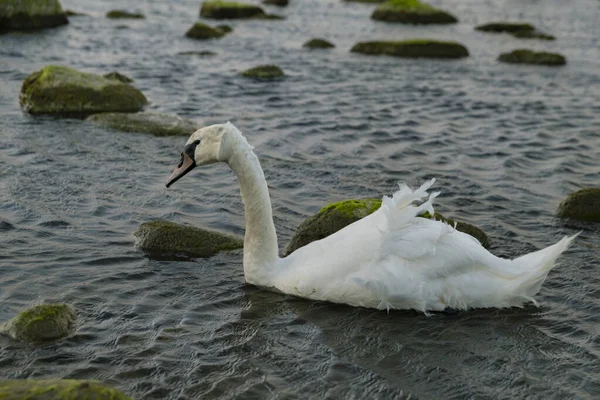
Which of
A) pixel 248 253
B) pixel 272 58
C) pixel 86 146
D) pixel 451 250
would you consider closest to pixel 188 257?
pixel 248 253

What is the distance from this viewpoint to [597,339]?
23.7ft

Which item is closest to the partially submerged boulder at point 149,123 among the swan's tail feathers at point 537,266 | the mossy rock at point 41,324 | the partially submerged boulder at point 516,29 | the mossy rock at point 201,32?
the mossy rock at point 41,324

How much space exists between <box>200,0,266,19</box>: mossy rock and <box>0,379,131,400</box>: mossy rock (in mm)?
26638

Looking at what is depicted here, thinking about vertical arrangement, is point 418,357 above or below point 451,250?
below

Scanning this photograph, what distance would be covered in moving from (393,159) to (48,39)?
524 inches

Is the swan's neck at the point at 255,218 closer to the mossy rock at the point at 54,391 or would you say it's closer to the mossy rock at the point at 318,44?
the mossy rock at the point at 54,391

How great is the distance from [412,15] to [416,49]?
27.3 feet

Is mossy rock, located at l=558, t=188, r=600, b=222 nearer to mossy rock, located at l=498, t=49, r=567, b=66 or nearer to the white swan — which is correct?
the white swan

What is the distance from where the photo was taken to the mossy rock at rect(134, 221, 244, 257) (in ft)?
29.7

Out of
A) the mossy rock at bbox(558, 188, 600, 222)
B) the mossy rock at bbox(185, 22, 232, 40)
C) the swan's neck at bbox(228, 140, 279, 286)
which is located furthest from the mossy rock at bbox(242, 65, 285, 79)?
the swan's neck at bbox(228, 140, 279, 286)

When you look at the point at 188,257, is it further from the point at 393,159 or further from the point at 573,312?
the point at 393,159

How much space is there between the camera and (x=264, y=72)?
1919 cm

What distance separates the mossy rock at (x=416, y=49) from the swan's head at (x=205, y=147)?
50.5 ft

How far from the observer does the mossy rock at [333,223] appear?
918 centimetres
